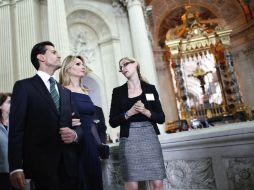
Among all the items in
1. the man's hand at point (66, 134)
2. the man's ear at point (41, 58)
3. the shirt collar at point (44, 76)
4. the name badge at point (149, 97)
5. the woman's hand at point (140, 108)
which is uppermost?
the man's ear at point (41, 58)

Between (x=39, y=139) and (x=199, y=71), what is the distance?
15.5 m

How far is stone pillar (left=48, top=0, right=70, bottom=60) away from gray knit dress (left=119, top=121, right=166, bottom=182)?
7081mm

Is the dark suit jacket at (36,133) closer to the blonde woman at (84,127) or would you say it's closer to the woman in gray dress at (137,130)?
the blonde woman at (84,127)

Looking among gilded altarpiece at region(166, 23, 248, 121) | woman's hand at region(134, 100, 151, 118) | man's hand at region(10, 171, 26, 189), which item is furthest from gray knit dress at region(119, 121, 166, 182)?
gilded altarpiece at region(166, 23, 248, 121)

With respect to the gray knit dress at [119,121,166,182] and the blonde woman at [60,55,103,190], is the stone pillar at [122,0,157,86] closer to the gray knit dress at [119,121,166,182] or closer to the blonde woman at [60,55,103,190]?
the blonde woman at [60,55,103,190]

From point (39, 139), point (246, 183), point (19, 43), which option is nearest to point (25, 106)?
point (39, 139)

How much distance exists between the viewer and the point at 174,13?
717 inches

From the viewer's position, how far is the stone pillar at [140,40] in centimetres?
1102

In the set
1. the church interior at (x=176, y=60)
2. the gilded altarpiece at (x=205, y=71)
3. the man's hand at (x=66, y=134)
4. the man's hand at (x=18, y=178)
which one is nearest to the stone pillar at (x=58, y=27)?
the church interior at (x=176, y=60)

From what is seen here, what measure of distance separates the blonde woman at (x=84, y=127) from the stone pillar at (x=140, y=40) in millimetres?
8291

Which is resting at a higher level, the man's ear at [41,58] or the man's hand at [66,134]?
the man's ear at [41,58]

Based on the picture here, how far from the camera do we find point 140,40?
11.2 m

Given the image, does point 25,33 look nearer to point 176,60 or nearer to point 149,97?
point 149,97

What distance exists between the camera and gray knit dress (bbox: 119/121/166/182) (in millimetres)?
2203
